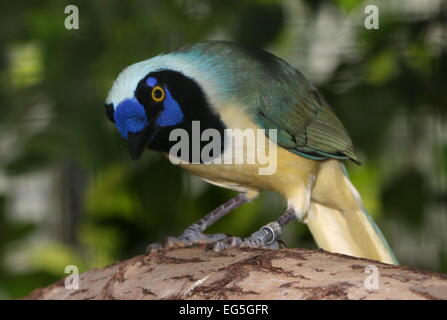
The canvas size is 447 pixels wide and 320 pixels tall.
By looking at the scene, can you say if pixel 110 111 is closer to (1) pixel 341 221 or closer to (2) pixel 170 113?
(2) pixel 170 113

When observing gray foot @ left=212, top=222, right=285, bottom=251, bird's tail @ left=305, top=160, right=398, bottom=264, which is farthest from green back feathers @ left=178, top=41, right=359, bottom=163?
gray foot @ left=212, top=222, right=285, bottom=251

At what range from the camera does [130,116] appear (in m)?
2.57

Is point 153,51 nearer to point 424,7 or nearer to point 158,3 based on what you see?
point 158,3

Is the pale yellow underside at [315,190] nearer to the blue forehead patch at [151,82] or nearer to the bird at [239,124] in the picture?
the bird at [239,124]

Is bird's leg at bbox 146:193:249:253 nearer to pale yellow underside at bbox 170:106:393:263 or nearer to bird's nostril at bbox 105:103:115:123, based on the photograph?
pale yellow underside at bbox 170:106:393:263

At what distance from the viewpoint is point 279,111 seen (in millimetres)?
2879

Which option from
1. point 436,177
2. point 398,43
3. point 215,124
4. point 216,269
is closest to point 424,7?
point 398,43

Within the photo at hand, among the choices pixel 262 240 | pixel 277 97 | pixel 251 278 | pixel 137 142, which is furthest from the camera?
pixel 277 97

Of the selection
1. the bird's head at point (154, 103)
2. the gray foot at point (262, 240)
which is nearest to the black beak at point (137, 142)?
the bird's head at point (154, 103)

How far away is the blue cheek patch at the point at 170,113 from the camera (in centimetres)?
264

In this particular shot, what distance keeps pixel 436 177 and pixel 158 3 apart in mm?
1654

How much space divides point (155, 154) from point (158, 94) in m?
0.60

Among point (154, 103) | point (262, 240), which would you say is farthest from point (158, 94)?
point (262, 240)

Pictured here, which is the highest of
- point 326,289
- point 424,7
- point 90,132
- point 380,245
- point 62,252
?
point 424,7
